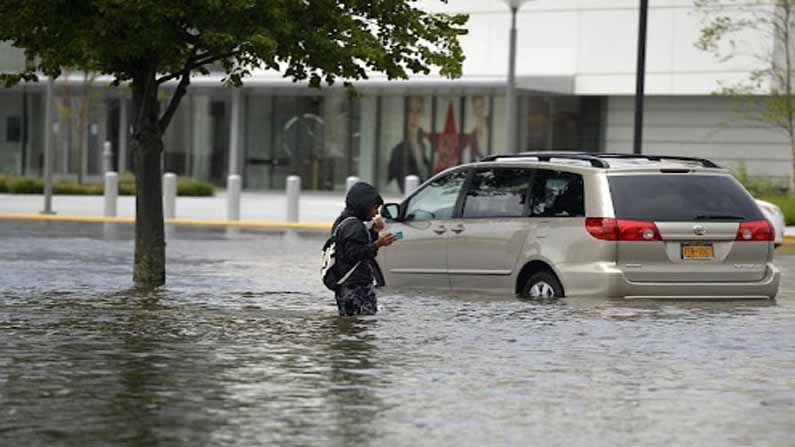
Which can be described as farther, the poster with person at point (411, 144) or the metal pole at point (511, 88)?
the poster with person at point (411, 144)

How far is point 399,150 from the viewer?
5428 centimetres

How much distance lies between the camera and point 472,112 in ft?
173

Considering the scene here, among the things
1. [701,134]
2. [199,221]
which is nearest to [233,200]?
[199,221]

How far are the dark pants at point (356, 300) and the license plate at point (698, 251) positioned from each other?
116 inches

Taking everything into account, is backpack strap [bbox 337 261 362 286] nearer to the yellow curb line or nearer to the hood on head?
the hood on head

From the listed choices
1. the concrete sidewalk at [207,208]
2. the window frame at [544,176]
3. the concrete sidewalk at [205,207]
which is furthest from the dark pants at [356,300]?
the concrete sidewalk at [205,207]

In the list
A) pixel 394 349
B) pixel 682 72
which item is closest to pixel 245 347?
pixel 394 349

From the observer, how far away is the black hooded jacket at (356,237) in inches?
581

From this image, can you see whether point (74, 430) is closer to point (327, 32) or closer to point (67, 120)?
point (327, 32)

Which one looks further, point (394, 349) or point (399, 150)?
point (399, 150)

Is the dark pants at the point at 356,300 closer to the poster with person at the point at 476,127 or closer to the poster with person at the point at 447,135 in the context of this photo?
the poster with person at the point at 476,127

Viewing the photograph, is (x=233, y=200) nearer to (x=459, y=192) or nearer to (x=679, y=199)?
(x=459, y=192)

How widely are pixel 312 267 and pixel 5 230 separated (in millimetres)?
9989

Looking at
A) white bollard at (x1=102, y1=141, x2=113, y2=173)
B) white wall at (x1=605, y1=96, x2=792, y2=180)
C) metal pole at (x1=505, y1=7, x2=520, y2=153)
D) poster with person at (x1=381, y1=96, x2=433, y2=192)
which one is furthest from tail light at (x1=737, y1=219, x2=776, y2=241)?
white bollard at (x1=102, y1=141, x2=113, y2=173)
